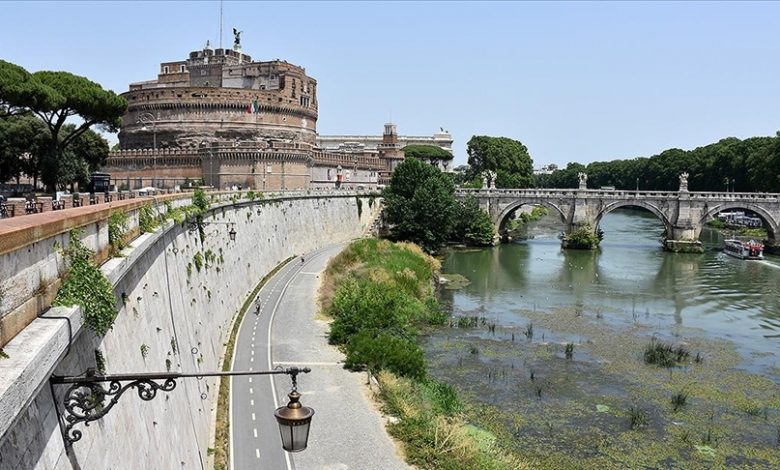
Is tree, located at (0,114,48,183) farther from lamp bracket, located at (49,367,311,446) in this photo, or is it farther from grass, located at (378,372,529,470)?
lamp bracket, located at (49,367,311,446)

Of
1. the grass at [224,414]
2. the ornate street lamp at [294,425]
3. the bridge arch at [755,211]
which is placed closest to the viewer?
the ornate street lamp at [294,425]

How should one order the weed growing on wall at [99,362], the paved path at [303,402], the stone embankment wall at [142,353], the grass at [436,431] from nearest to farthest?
the stone embankment wall at [142,353], the weed growing on wall at [99,362], the paved path at [303,402], the grass at [436,431]

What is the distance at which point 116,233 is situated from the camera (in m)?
9.96

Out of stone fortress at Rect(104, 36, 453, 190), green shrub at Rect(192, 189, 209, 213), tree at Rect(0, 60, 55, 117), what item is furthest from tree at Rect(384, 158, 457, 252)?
green shrub at Rect(192, 189, 209, 213)

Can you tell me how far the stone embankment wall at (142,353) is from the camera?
5207 millimetres

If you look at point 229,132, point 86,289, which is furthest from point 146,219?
point 229,132

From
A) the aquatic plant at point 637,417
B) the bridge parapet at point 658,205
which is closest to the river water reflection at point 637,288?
the bridge parapet at point 658,205

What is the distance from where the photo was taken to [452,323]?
111ft

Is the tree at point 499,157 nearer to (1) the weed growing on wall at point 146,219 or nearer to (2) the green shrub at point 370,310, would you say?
(2) the green shrub at point 370,310

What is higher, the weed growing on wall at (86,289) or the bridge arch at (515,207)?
the weed growing on wall at (86,289)

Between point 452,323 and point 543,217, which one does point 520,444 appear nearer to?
point 452,323

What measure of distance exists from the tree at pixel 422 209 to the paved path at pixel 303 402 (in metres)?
24.0

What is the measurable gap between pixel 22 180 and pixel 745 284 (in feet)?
172

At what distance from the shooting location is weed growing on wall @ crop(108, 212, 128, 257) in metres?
9.69
